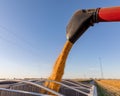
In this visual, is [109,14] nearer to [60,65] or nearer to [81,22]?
[81,22]

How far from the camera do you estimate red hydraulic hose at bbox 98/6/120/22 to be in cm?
672

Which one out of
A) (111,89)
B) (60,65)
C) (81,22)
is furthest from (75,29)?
(111,89)

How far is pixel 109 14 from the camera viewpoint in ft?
23.0

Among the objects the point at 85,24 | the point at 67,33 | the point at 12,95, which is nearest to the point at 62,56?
the point at 67,33

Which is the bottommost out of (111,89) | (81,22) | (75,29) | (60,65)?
(111,89)

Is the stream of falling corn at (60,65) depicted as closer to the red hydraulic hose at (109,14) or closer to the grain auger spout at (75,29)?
the grain auger spout at (75,29)

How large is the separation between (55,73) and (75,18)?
8.17ft

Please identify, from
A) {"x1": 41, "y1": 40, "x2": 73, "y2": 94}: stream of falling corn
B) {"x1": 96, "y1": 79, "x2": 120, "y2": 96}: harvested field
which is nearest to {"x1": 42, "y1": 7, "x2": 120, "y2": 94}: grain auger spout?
{"x1": 41, "y1": 40, "x2": 73, "y2": 94}: stream of falling corn

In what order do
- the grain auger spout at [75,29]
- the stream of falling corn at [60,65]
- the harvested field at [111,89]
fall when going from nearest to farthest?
1. the grain auger spout at [75,29]
2. the stream of falling corn at [60,65]
3. the harvested field at [111,89]

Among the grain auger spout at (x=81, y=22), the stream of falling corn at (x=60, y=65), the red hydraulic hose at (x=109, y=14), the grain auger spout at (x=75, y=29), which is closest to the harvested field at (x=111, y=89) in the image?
the stream of falling corn at (x=60, y=65)

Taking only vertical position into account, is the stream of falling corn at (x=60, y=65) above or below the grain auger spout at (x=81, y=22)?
below

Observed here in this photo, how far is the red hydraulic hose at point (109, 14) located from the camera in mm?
6719

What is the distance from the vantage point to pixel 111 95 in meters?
27.5

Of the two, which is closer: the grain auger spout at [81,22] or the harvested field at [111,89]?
the grain auger spout at [81,22]
